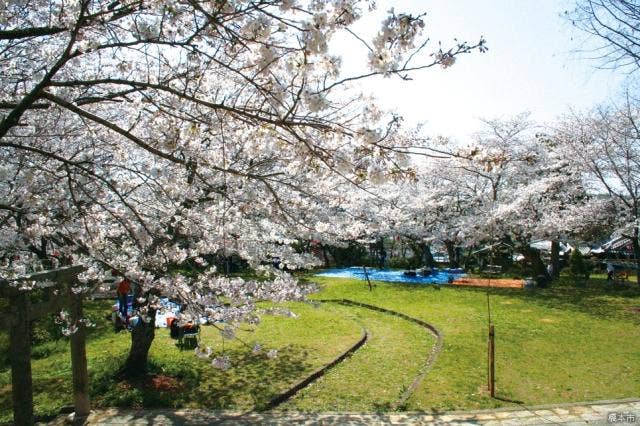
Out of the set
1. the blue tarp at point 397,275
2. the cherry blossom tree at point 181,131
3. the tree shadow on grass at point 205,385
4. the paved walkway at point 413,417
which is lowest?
the paved walkway at point 413,417

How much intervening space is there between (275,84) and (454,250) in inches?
1230

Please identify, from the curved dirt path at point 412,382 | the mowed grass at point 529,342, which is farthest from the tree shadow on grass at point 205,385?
the mowed grass at point 529,342

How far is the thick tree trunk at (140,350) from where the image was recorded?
913 centimetres

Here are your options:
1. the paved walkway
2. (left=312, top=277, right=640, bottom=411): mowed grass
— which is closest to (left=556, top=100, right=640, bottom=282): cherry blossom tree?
(left=312, top=277, right=640, bottom=411): mowed grass

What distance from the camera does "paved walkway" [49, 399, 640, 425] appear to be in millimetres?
6883

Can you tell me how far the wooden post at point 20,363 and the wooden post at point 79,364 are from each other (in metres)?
1.58

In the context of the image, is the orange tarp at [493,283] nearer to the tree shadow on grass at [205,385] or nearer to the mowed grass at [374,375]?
the mowed grass at [374,375]

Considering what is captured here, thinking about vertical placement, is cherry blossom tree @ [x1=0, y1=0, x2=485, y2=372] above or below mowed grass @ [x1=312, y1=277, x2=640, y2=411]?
above

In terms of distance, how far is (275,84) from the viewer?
3.80m

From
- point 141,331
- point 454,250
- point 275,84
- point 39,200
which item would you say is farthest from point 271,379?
point 454,250

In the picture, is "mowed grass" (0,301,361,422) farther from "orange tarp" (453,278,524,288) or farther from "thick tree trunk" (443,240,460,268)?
→ "thick tree trunk" (443,240,460,268)

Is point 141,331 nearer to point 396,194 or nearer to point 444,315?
point 444,315

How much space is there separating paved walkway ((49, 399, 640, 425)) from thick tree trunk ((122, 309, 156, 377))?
1.57 m

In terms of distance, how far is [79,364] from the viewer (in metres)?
7.36
